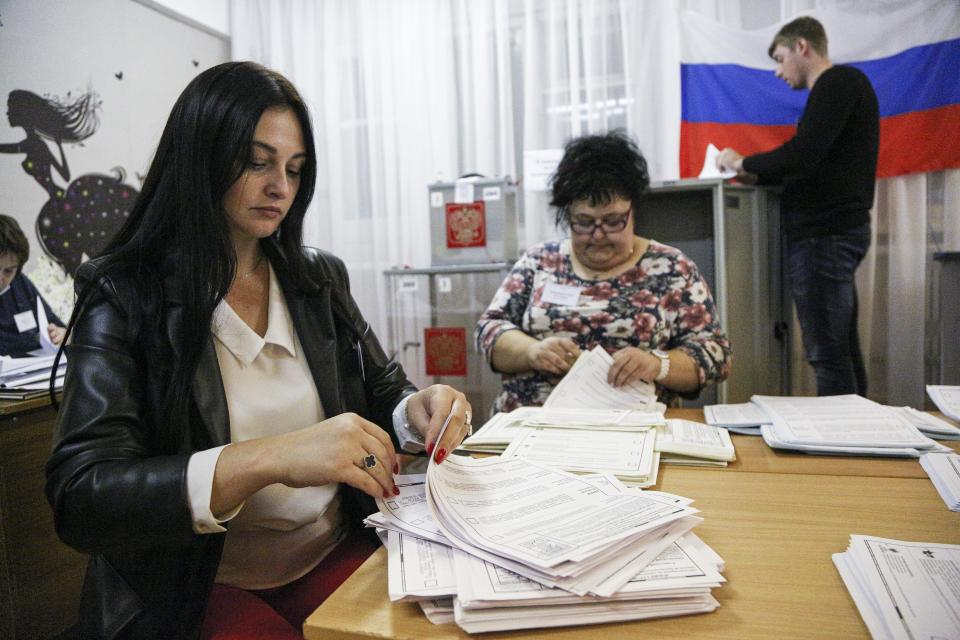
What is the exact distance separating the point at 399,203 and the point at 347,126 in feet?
1.87

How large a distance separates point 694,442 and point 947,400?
605 mm

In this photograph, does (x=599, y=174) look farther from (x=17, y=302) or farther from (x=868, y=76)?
(x=17, y=302)

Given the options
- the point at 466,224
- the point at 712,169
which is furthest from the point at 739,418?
the point at 466,224

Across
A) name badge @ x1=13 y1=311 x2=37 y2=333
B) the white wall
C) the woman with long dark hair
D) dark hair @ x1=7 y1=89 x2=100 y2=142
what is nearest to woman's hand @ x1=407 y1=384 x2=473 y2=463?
the woman with long dark hair

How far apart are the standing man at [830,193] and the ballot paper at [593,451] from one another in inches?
63.1

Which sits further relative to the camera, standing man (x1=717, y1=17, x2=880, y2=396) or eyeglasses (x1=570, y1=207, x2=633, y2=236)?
standing man (x1=717, y1=17, x2=880, y2=396)

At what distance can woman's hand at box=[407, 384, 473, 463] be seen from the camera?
929mm

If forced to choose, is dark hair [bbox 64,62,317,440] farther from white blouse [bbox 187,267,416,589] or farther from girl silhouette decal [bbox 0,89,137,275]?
girl silhouette decal [bbox 0,89,137,275]

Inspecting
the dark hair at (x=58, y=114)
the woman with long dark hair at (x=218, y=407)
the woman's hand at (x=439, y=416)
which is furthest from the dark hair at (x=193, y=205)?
the dark hair at (x=58, y=114)

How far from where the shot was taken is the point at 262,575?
3.32ft

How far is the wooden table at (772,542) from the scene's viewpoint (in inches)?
22.7

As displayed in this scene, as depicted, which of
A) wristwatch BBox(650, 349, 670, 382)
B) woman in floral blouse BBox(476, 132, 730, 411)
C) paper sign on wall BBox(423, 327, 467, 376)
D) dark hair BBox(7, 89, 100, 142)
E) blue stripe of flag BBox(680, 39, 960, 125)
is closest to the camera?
wristwatch BBox(650, 349, 670, 382)

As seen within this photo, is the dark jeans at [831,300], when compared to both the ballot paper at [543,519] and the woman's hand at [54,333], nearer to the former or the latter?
the ballot paper at [543,519]

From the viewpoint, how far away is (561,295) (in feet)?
6.09
